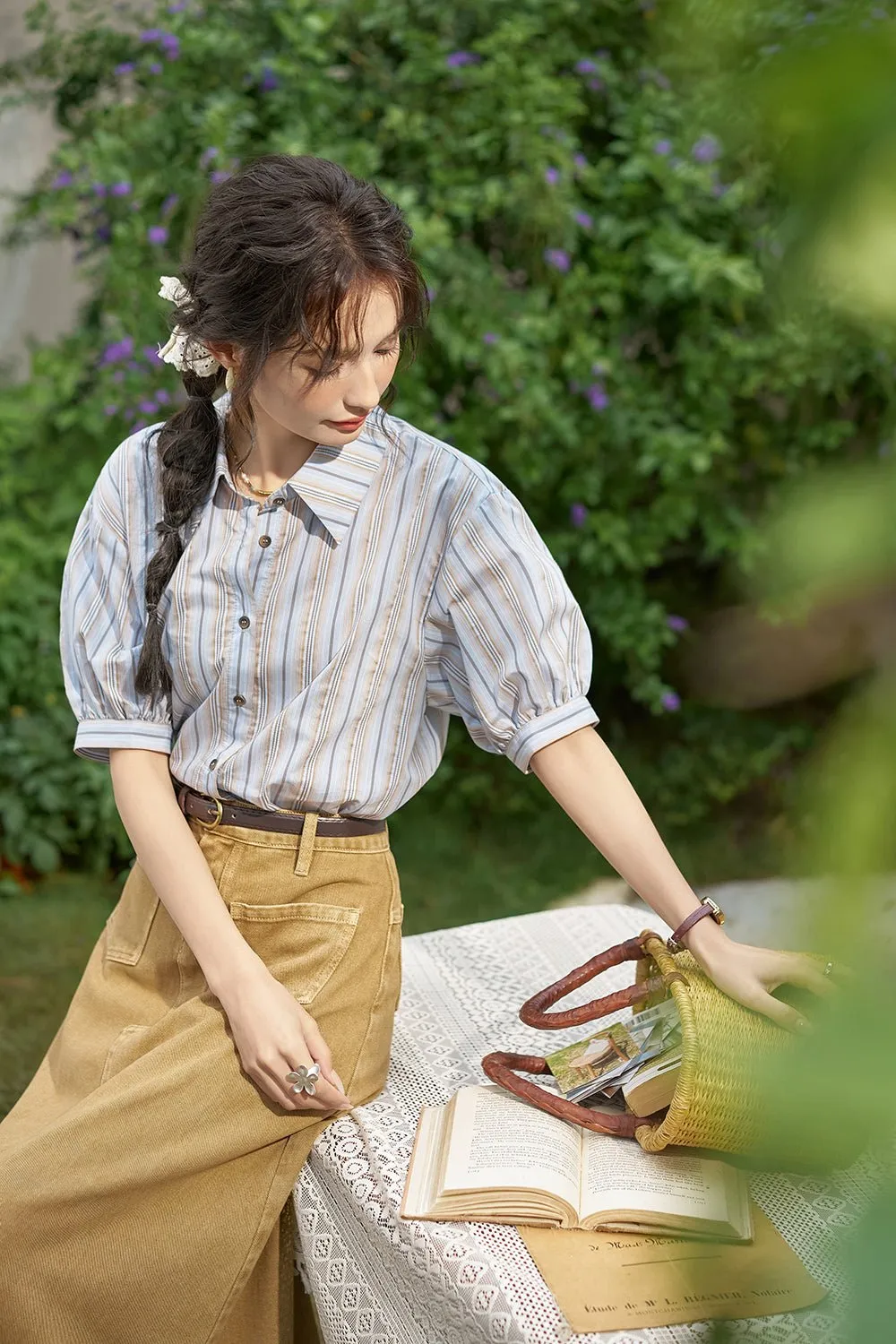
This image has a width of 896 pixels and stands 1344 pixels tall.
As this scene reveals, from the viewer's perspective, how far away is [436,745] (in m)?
1.81

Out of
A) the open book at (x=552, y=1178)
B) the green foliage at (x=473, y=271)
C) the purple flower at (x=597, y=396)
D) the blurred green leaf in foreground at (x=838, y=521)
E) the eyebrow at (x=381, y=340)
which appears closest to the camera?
the blurred green leaf in foreground at (x=838, y=521)

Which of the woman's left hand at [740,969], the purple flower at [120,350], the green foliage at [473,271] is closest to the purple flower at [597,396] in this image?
the green foliage at [473,271]

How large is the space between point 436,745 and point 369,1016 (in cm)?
37

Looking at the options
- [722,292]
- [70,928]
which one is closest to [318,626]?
[70,928]

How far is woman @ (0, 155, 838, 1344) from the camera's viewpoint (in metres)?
1.48

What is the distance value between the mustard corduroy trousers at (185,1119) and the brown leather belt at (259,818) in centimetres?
1

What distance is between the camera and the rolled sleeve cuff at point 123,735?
1.69 m

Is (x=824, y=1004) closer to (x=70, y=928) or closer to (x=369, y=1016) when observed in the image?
(x=369, y=1016)

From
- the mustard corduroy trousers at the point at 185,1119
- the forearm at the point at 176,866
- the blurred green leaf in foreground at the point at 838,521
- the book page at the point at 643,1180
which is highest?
the blurred green leaf in foreground at the point at 838,521

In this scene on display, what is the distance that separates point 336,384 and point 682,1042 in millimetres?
819

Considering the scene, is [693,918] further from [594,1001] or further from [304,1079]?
[304,1079]

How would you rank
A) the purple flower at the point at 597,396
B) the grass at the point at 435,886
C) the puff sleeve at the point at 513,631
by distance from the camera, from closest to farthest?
the puff sleeve at the point at 513,631, the grass at the point at 435,886, the purple flower at the point at 597,396

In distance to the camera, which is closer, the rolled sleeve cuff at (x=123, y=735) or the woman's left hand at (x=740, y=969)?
the woman's left hand at (x=740, y=969)

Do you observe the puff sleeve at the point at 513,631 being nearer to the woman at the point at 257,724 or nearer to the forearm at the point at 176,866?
the woman at the point at 257,724
